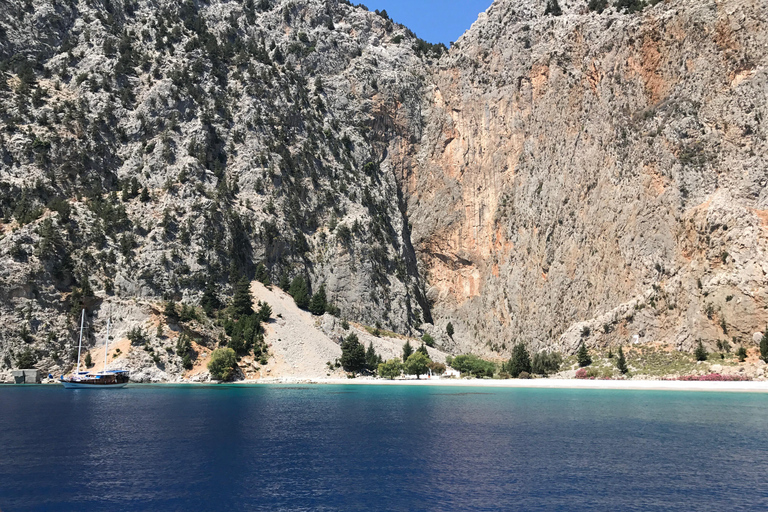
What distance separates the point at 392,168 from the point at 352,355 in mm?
53466

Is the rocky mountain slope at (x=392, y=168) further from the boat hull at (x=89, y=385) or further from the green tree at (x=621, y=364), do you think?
the boat hull at (x=89, y=385)

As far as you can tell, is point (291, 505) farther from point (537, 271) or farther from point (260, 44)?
point (260, 44)

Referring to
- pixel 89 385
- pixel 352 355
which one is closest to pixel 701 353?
pixel 352 355

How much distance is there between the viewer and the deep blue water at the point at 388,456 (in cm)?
2434

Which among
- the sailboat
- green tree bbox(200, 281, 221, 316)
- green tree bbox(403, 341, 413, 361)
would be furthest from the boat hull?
green tree bbox(403, 341, 413, 361)

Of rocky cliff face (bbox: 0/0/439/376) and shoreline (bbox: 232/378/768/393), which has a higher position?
rocky cliff face (bbox: 0/0/439/376)

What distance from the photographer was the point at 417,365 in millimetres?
91062

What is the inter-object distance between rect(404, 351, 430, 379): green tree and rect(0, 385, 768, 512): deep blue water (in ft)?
116

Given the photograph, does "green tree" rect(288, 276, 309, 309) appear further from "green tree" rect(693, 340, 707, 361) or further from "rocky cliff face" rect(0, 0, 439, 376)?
"green tree" rect(693, 340, 707, 361)

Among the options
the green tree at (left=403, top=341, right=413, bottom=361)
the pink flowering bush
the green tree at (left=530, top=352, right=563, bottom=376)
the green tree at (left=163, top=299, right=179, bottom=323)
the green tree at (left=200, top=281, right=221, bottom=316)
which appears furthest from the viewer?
the green tree at (left=403, top=341, right=413, bottom=361)

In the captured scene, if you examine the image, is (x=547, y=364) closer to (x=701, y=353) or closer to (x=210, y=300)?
(x=701, y=353)

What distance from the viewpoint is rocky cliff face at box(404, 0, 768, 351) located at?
7356cm

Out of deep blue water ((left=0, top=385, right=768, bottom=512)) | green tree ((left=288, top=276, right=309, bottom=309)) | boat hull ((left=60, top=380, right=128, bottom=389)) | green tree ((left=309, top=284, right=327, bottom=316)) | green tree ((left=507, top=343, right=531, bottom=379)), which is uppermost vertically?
green tree ((left=288, top=276, right=309, bottom=309))

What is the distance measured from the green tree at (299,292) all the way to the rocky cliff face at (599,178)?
28483 mm
